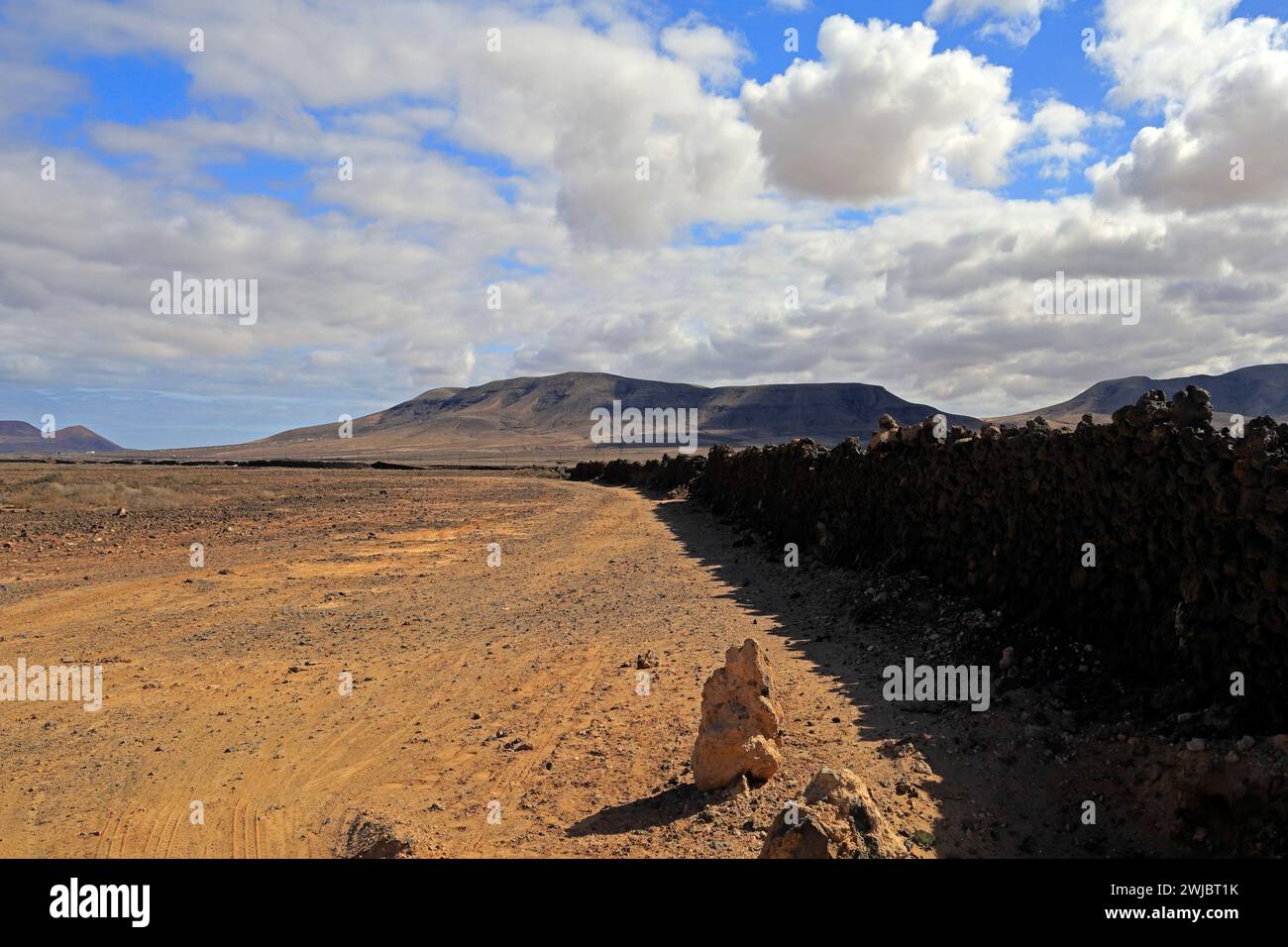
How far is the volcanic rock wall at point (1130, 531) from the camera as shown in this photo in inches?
201

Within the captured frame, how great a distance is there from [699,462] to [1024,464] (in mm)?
27338

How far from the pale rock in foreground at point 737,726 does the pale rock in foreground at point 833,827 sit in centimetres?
112

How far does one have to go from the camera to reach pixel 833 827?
3.81 metres

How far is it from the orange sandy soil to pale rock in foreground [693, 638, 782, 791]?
0.16m

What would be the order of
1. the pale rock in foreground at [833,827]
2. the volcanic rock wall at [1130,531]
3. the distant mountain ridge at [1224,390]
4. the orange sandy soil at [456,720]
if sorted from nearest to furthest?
the pale rock in foreground at [833,827], the orange sandy soil at [456,720], the volcanic rock wall at [1130,531], the distant mountain ridge at [1224,390]

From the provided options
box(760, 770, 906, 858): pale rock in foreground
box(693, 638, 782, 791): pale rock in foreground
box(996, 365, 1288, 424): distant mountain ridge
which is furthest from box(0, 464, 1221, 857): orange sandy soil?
box(996, 365, 1288, 424): distant mountain ridge

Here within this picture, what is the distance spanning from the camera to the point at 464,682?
27.1ft

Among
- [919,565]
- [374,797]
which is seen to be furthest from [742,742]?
[919,565]

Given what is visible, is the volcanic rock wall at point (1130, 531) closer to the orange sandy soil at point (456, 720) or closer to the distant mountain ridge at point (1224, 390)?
the orange sandy soil at point (456, 720)

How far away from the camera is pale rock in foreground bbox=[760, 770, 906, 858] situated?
3.74 metres

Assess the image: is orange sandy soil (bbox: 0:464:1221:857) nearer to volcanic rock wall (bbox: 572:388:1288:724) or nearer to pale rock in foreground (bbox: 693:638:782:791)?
pale rock in foreground (bbox: 693:638:782:791)

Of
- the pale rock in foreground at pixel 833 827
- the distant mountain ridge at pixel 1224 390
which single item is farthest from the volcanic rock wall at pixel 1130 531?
the distant mountain ridge at pixel 1224 390

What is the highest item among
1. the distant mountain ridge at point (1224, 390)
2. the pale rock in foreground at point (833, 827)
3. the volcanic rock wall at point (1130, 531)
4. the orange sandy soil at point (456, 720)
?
the distant mountain ridge at point (1224, 390)
